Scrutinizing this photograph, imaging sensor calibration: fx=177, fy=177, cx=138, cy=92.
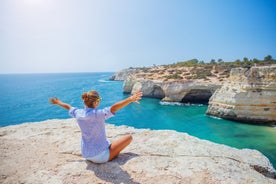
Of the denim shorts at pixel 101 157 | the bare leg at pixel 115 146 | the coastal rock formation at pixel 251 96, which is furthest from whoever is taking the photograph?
the coastal rock formation at pixel 251 96

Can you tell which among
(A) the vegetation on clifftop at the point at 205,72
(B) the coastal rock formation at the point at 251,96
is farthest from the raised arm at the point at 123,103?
(A) the vegetation on clifftop at the point at 205,72

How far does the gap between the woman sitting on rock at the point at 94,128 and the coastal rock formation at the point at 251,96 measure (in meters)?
18.5

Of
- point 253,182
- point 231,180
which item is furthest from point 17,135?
point 253,182

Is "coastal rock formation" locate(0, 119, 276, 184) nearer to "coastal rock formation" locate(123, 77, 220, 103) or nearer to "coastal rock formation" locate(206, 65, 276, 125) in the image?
"coastal rock formation" locate(206, 65, 276, 125)

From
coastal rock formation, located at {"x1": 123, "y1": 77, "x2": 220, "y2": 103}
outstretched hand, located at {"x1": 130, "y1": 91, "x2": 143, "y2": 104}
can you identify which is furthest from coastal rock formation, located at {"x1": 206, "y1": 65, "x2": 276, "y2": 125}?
outstretched hand, located at {"x1": 130, "y1": 91, "x2": 143, "y2": 104}

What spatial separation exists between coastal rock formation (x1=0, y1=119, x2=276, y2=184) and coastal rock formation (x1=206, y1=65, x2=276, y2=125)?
15932 mm

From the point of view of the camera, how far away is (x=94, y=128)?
296 centimetres

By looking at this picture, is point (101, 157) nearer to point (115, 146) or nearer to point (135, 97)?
point (115, 146)

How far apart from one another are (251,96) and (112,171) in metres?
18.9

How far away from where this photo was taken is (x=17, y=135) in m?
4.77

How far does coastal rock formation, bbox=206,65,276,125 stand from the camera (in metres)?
17.0

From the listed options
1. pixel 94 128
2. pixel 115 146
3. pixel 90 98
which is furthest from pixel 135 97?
pixel 115 146

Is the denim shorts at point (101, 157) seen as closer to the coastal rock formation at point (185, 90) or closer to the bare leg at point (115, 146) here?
the bare leg at point (115, 146)

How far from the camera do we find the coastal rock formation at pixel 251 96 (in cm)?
1698
